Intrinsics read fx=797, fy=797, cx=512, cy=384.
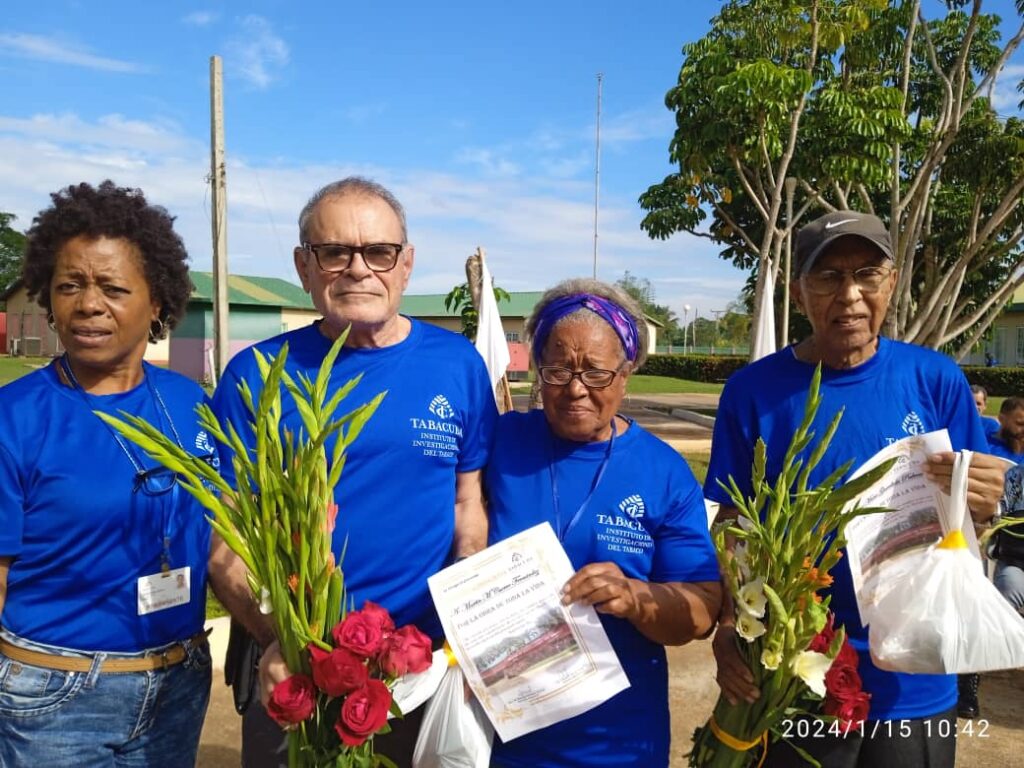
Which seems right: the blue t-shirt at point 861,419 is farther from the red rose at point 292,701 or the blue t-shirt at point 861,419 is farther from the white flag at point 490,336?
the white flag at point 490,336

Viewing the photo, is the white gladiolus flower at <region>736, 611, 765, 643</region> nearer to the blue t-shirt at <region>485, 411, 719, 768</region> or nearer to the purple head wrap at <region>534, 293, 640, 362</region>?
the blue t-shirt at <region>485, 411, 719, 768</region>

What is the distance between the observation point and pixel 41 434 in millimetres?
1777

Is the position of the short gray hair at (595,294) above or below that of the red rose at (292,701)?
above

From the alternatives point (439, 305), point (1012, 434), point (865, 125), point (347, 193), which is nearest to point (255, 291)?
point (439, 305)

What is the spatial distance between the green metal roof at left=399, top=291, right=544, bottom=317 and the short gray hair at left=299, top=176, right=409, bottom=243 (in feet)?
156

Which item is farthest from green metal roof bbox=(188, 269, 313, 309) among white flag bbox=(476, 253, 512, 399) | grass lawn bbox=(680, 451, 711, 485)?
white flag bbox=(476, 253, 512, 399)

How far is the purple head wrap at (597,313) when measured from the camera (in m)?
1.93

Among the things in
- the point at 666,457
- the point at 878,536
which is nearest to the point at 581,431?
the point at 666,457

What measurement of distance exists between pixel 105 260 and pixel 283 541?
897 millimetres

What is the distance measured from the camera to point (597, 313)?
1929 millimetres

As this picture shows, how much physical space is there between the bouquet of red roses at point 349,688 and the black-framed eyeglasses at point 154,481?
0.65 m

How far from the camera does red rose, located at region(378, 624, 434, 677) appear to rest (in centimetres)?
148

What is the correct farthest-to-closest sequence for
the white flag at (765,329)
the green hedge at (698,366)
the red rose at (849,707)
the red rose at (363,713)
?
the green hedge at (698,366), the white flag at (765,329), the red rose at (849,707), the red rose at (363,713)
